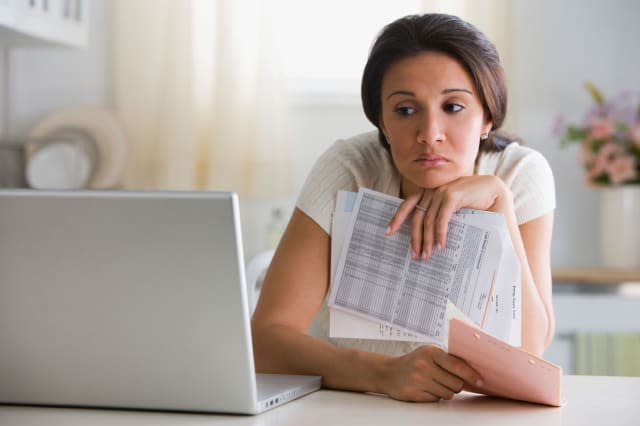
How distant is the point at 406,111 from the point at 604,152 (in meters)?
1.29

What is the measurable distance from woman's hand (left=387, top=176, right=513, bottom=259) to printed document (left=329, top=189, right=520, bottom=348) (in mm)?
19

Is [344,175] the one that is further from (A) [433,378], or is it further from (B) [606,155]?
(B) [606,155]

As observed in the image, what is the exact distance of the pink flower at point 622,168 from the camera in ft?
8.01

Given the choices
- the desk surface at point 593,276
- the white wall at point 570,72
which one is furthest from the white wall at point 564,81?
the desk surface at point 593,276

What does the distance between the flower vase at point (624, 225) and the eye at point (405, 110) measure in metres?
1.37

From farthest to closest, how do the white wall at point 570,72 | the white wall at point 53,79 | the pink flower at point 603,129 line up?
the white wall at point 53,79, the white wall at point 570,72, the pink flower at point 603,129

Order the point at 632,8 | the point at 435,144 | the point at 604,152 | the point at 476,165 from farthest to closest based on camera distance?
1. the point at 632,8
2. the point at 604,152
3. the point at 476,165
4. the point at 435,144

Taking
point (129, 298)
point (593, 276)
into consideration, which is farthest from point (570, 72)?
point (129, 298)

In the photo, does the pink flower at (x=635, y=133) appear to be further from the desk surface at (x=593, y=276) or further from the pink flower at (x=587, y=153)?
the desk surface at (x=593, y=276)

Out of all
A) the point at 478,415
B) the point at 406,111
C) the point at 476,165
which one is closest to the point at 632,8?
the point at 476,165

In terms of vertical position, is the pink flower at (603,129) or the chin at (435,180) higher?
the pink flower at (603,129)

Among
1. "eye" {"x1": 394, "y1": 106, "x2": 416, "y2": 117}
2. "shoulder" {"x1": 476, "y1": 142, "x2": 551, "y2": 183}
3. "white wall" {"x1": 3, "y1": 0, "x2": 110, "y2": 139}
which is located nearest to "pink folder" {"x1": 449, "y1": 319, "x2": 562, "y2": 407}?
"eye" {"x1": 394, "y1": 106, "x2": 416, "y2": 117}

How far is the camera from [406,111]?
1.36 m

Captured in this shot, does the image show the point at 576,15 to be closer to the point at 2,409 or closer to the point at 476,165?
the point at 476,165
